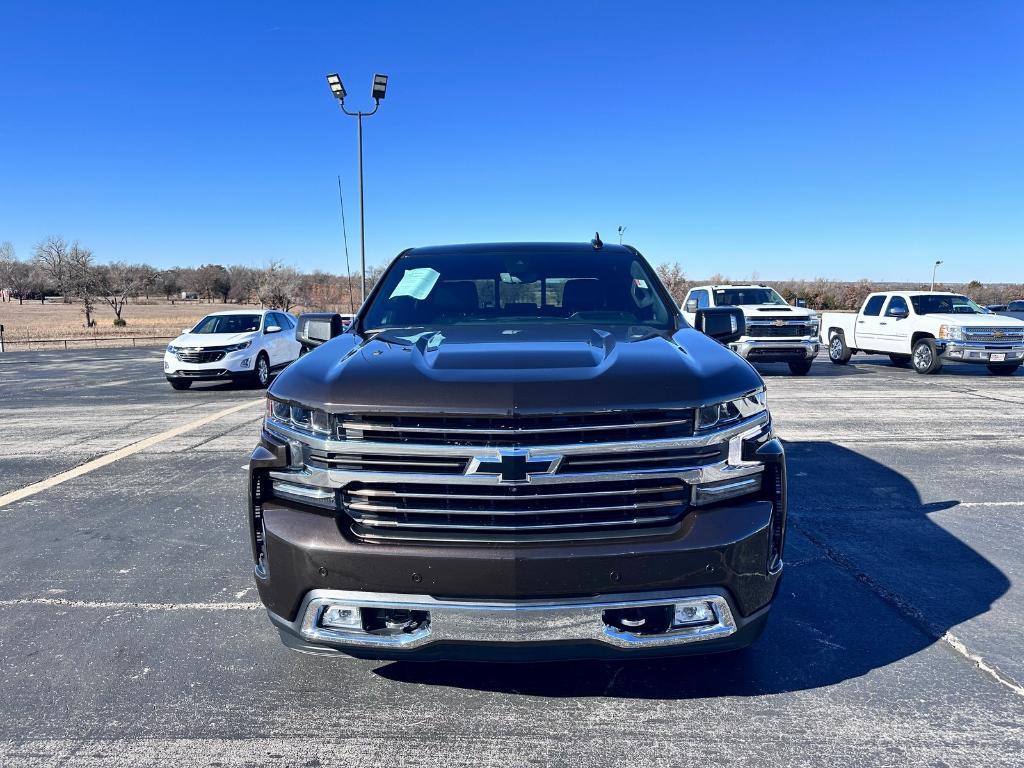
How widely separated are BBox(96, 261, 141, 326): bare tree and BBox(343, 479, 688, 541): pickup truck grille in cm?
5872

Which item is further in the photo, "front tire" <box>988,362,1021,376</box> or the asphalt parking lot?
"front tire" <box>988,362,1021,376</box>

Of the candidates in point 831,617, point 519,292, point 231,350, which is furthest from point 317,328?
point 231,350

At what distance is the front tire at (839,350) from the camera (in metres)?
17.6

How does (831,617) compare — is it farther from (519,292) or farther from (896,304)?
(896,304)

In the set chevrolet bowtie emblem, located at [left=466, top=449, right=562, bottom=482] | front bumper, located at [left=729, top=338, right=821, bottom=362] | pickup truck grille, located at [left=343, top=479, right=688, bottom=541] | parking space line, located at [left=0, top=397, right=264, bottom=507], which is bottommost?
parking space line, located at [left=0, top=397, right=264, bottom=507]

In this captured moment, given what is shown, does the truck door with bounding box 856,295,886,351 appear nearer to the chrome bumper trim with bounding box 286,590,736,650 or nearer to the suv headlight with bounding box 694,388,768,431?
the suv headlight with bounding box 694,388,768,431

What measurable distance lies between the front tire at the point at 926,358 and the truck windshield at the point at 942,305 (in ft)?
2.86

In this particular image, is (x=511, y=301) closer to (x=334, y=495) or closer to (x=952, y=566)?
(x=334, y=495)

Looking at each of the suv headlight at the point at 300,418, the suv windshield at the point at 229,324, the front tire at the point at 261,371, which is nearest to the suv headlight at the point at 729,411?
the suv headlight at the point at 300,418

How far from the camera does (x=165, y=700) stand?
2736mm

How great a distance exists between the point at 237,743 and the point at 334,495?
95cm

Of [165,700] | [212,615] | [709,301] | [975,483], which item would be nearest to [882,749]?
[165,700]

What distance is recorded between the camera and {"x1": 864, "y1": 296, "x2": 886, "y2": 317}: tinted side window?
1680 centimetres

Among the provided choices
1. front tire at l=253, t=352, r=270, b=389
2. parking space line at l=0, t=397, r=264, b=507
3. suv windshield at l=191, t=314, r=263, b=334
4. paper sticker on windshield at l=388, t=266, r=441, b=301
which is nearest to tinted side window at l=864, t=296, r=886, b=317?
front tire at l=253, t=352, r=270, b=389
